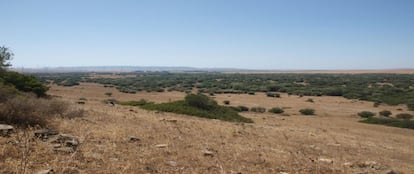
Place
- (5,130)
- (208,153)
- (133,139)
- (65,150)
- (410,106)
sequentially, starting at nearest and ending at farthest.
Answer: (65,150)
(5,130)
(208,153)
(133,139)
(410,106)

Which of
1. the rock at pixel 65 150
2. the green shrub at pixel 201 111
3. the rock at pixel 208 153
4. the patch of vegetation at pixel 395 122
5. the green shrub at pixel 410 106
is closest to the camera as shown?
the rock at pixel 65 150

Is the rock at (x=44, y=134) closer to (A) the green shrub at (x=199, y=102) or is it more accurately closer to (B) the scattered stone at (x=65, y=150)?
(B) the scattered stone at (x=65, y=150)

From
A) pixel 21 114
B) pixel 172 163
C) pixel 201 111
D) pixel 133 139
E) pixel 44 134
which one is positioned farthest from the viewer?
pixel 201 111

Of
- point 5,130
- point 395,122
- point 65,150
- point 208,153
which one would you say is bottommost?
point 395,122

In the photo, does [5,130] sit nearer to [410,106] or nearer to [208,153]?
[208,153]

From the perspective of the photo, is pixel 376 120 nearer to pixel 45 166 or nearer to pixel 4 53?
pixel 45 166

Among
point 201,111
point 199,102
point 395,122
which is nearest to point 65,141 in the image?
point 201,111

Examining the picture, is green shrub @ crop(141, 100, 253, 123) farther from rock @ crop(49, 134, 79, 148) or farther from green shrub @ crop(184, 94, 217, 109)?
rock @ crop(49, 134, 79, 148)

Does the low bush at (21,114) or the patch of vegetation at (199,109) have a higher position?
the low bush at (21,114)

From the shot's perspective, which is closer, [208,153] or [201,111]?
[208,153]

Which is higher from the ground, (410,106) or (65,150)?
(65,150)

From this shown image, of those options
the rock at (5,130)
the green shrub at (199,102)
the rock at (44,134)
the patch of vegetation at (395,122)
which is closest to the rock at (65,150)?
the rock at (44,134)

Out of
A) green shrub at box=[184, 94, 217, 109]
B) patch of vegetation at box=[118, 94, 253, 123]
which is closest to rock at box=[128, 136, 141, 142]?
patch of vegetation at box=[118, 94, 253, 123]

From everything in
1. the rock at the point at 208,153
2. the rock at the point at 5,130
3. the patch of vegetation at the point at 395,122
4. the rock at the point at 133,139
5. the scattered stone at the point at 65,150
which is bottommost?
the patch of vegetation at the point at 395,122
